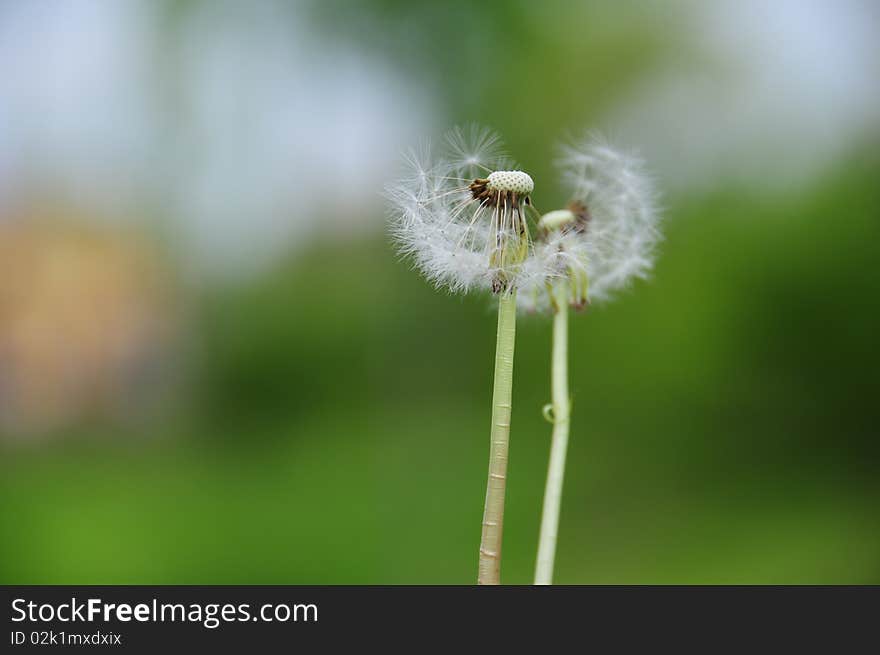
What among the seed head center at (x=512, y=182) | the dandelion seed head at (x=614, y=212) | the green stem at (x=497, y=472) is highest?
the dandelion seed head at (x=614, y=212)

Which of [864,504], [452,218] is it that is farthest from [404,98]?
[452,218]

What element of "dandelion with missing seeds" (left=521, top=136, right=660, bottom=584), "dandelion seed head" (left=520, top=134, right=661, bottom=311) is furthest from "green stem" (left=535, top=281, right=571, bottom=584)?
"dandelion seed head" (left=520, top=134, right=661, bottom=311)

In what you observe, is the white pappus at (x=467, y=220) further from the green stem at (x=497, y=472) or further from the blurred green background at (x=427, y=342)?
the blurred green background at (x=427, y=342)

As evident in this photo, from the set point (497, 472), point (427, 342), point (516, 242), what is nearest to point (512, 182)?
point (516, 242)

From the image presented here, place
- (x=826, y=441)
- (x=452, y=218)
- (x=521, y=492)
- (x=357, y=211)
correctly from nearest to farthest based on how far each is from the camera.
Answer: (x=452, y=218) < (x=826, y=441) < (x=521, y=492) < (x=357, y=211)

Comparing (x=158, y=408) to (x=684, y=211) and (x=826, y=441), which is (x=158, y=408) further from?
(x=826, y=441)

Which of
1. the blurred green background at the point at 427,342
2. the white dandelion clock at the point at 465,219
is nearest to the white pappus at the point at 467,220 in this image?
the white dandelion clock at the point at 465,219
